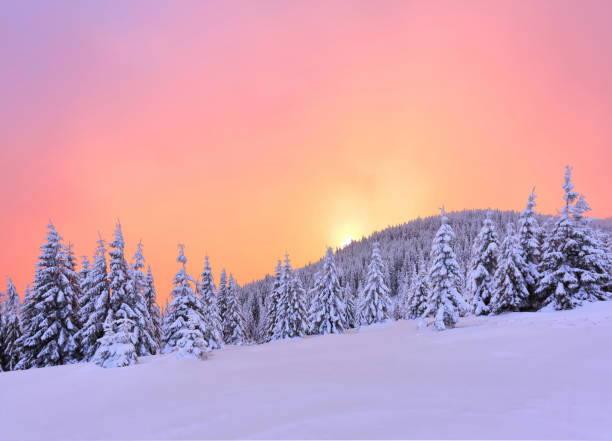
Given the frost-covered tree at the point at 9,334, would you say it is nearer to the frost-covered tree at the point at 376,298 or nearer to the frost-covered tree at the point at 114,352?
the frost-covered tree at the point at 114,352

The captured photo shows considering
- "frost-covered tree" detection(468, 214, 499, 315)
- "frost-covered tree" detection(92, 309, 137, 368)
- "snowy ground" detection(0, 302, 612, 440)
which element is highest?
"frost-covered tree" detection(468, 214, 499, 315)

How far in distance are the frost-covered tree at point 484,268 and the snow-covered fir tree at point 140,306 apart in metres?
30.4

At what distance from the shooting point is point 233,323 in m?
47.0

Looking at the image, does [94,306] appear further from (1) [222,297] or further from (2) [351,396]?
(2) [351,396]

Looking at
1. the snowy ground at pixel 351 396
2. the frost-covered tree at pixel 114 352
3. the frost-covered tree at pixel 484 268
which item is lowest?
the snowy ground at pixel 351 396

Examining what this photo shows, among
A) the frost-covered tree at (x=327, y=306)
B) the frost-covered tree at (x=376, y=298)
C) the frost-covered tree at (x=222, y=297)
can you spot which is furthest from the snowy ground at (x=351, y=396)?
the frost-covered tree at (x=222, y=297)

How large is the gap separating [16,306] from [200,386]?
118ft

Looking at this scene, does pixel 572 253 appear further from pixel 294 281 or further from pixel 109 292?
pixel 109 292

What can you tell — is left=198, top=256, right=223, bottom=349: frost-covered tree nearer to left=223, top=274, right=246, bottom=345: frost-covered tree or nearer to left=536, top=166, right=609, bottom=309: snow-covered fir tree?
left=223, top=274, right=246, bottom=345: frost-covered tree

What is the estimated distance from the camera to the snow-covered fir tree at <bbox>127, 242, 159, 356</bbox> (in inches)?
1063

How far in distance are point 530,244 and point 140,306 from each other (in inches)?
1366

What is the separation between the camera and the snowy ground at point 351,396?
5918 millimetres

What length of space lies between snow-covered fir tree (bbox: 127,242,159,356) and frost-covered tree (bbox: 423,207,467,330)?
24.2 m

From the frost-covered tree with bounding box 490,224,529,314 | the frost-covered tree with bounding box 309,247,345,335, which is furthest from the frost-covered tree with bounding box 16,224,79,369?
the frost-covered tree with bounding box 490,224,529,314
